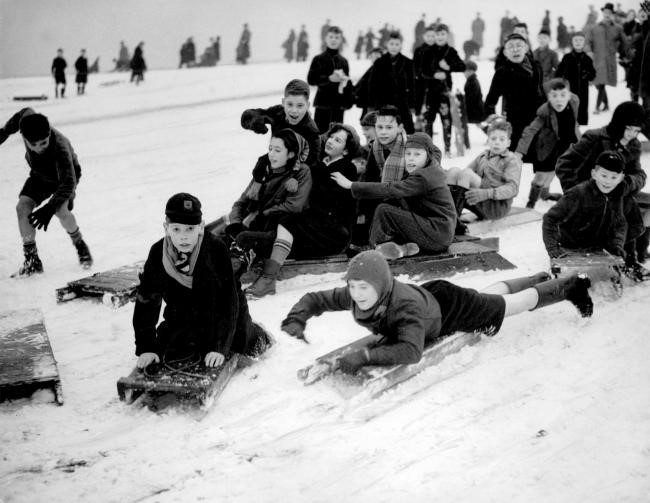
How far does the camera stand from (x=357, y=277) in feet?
12.0

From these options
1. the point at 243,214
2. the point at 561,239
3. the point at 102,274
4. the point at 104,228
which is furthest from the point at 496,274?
the point at 104,228

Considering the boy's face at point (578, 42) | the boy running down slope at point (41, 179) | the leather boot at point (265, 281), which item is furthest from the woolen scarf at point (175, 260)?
the boy's face at point (578, 42)

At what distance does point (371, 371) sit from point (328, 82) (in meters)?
5.74

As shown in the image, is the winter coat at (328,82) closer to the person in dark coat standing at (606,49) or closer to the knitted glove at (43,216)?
the knitted glove at (43,216)

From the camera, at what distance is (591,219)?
5367 millimetres

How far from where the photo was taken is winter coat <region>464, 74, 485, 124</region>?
35.1 feet

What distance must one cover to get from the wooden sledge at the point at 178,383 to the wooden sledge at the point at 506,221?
3.45 meters

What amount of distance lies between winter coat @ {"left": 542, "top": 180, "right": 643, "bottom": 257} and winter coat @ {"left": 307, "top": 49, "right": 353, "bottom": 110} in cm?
401

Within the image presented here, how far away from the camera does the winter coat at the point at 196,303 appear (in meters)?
3.88

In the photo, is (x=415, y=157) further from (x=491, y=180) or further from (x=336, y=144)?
(x=491, y=180)

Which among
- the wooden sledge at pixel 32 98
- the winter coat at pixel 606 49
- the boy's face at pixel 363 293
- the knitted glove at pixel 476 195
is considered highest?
the winter coat at pixel 606 49

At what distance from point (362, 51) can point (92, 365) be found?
2521 centimetres

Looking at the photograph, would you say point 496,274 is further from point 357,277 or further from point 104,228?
point 104,228

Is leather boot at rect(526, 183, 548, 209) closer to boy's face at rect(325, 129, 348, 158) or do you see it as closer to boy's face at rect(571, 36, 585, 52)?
boy's face at rect(325, 129, 348, 158)
